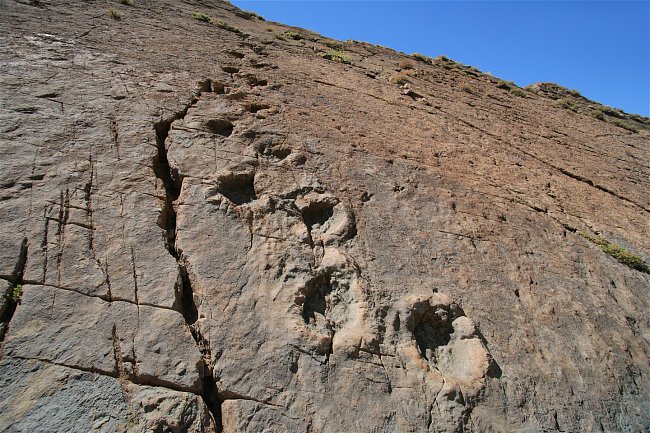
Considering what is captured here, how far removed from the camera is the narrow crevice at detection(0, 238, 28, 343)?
3.44 meters

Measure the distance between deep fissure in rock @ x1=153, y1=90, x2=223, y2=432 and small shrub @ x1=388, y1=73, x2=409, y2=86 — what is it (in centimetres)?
558

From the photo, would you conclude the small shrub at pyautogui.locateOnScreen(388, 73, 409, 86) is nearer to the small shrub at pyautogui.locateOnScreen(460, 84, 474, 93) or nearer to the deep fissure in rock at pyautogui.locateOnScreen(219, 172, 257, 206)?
the small shrub at pyautogui.locateOnScreen(460, 84, 474, 93)

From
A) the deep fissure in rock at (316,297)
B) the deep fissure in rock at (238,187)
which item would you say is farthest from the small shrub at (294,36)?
the deep fissure in rock at (316,297)

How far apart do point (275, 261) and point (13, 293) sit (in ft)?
7.48

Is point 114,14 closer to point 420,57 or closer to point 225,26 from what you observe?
point 225,26

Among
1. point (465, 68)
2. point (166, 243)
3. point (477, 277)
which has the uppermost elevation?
point (465, 68)

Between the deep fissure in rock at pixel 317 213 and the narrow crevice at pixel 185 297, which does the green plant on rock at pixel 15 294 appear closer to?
the narrow crevice at pixel 185 297

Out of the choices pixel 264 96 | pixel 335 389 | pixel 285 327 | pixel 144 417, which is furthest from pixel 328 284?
pixel 264 96

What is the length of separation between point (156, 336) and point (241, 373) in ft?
2.57

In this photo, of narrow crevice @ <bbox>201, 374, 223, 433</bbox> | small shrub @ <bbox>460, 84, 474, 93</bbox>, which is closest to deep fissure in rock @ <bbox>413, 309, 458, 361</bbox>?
narrow crevice @ <bbox>201, 374, 223, 433</bbox>

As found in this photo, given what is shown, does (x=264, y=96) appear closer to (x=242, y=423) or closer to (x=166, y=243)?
(x=166, y=243)

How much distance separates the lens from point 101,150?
516 centimetres

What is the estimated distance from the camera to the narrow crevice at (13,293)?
135 inches

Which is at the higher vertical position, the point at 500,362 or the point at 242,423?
the point at 500,362
